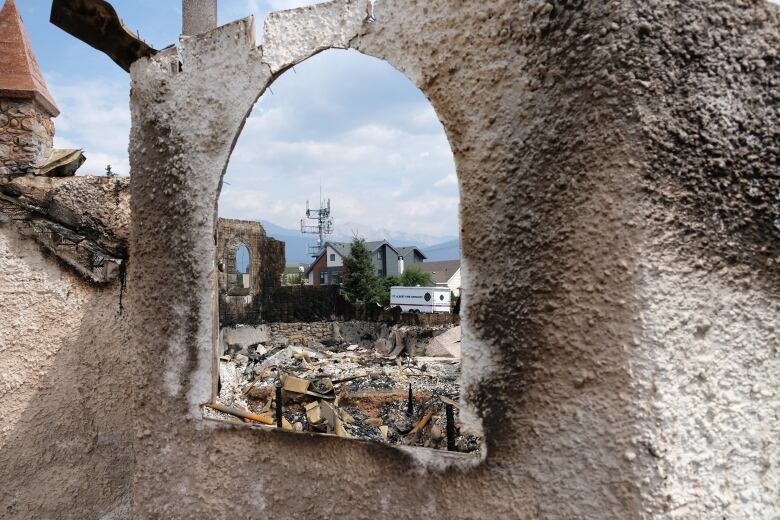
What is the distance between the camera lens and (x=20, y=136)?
15.3 ft

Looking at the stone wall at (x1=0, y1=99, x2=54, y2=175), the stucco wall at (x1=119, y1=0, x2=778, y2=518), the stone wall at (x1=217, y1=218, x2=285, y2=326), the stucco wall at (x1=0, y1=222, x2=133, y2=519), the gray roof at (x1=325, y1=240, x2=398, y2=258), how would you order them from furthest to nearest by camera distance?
the gray roof at (x1=325, y1=240, x2=398, y2=258), the stone wall at (x1=217, y1=218, x2=285, y2=326), the stone wall at (x1=0, y1=99, x2=54, y2=175), the stucco wall at (x1=0, y1=222, x2=133, y2=519), the stucco wall at (x1=119, y1=0, x2=778, y2=518)

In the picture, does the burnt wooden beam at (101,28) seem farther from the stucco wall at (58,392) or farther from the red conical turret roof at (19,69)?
the red conical turret roof at (19,69)

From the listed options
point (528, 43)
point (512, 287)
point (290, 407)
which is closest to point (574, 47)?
point (528, 43)

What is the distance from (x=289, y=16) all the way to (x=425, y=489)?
2033 millimetres

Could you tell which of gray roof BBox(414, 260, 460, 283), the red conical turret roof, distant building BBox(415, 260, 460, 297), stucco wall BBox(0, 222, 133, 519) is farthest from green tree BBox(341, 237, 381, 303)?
stucco wall BBox(0, 222, 133, 519)

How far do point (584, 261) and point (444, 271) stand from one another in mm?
48672

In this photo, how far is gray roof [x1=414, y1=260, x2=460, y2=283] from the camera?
48.5 meters

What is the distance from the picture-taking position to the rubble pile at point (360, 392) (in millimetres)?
4734

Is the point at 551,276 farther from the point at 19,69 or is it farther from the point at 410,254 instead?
the point at 410,254

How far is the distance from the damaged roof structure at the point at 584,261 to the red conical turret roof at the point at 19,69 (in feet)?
12.0

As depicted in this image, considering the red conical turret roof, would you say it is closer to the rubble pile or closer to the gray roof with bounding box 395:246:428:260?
the rubble pile

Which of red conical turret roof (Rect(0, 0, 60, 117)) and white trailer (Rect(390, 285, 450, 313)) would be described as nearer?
red conical turret roof (Rect(0, 0, 60, 117))

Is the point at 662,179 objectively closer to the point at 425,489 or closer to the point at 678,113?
the point at 678,113

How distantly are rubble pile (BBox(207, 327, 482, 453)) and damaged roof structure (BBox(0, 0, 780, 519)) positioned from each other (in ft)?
2.37
